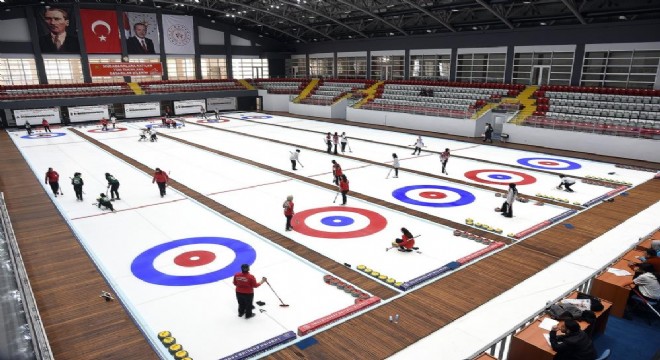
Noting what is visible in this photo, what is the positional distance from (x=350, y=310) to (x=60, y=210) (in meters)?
13.6

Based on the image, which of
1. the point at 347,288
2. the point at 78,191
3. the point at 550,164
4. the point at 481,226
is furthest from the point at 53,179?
the point at 550,164

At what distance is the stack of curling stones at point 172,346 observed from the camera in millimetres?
8445

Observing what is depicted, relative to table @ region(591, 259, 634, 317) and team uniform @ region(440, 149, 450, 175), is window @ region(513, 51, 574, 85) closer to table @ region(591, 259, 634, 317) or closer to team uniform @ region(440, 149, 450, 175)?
team uniform @ region(440, 149, 450, 175)

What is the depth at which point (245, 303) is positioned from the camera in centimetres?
973

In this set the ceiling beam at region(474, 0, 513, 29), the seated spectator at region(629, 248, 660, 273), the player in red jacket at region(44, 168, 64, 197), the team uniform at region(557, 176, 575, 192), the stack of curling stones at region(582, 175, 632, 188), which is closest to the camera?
the seated spectator at region(629, 248, 660, 273)

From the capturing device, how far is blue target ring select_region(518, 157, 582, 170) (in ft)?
82.1

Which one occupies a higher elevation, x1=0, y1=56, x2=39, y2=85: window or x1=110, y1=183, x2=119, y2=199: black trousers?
x1=0, y1=56, x2=39, y2=85: window

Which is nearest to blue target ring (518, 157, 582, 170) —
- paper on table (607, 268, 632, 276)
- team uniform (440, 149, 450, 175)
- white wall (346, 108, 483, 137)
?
team uniform (440, 149, 450, 175)

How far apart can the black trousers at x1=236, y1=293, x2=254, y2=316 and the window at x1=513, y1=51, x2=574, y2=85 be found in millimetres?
36860

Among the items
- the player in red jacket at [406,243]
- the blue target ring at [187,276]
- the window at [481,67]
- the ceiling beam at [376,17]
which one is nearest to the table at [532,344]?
the player in red jacket at [406,243]

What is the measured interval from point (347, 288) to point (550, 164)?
783 inches

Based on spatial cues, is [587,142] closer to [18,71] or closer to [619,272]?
[619,272]

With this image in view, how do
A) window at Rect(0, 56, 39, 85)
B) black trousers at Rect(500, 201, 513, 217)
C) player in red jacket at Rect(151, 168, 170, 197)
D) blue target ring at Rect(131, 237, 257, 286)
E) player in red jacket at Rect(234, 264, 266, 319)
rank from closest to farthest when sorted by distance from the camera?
player in red jacket at Rect(234, 264, 266, 319) → blue target ring at Rect(131, 237, 257, 286) → black trousers at Rect(500, 201, 513, 217) → player in red jacket at Rect(151, 168, 170, 197) → window at Rect(0, 56, 39, 85)

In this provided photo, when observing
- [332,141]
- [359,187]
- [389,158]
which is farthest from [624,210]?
[332,141]
